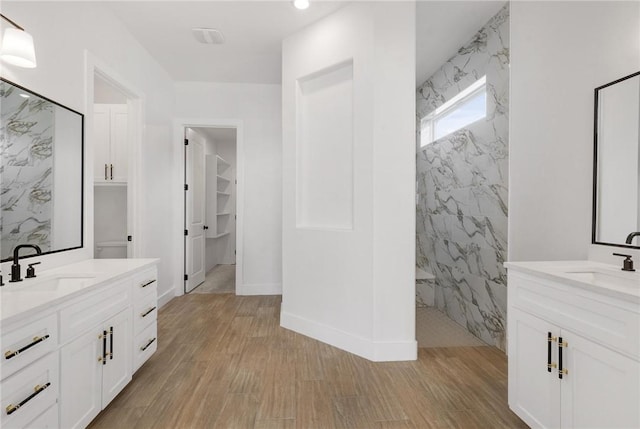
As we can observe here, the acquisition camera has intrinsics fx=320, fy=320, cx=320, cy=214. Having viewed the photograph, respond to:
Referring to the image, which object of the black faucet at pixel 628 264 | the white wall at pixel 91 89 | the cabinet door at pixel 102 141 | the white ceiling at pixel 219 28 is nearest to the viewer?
the black faucet at pixel 628 264

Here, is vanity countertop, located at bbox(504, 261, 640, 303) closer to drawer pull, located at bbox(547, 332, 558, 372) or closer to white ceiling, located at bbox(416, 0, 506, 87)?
drawer pull, located at bbox(547, 332, 558, 372)

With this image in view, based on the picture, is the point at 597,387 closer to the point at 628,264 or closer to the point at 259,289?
the point at 628,264

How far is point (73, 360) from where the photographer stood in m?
1.57

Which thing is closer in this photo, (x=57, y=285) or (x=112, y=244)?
(x=57, y=285)

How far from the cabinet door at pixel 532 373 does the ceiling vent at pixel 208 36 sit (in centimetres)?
347

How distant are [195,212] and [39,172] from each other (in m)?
2.80

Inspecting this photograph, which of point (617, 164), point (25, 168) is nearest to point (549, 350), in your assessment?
point (617, 164)

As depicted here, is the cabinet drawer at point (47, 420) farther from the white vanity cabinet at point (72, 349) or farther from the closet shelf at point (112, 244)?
the closet shelf at point (112, 244)

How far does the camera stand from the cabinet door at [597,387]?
1.18 metres

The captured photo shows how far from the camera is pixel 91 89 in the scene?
2.51 metres

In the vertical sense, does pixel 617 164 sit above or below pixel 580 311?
above

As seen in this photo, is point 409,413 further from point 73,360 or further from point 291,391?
point 73,360

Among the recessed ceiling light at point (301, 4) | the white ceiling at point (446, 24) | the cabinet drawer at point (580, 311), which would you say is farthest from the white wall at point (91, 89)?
the cabinet drawer at point (580, 311)

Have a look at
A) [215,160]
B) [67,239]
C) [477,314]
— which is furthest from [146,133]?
[477,314]
